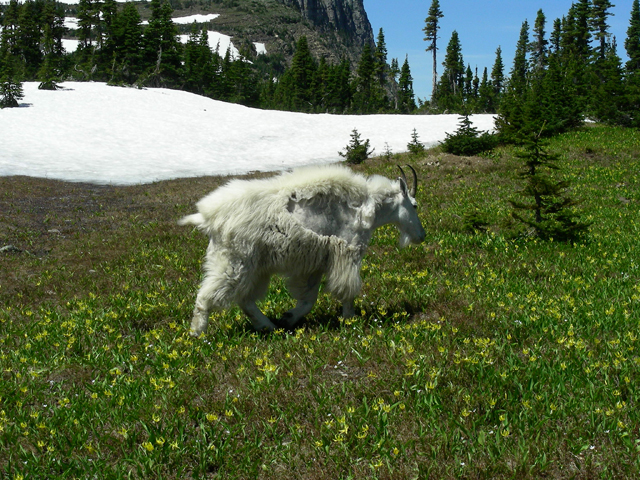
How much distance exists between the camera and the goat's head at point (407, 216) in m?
6.75

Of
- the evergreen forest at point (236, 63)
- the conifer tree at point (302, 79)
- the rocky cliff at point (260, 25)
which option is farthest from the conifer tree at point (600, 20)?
the rocky cliff at point (260, 25)

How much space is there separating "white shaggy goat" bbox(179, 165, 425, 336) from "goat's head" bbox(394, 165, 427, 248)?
36cm

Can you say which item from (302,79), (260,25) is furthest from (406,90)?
(260,25)

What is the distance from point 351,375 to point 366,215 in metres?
2.25

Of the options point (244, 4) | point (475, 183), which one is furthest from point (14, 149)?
point (244, 4)

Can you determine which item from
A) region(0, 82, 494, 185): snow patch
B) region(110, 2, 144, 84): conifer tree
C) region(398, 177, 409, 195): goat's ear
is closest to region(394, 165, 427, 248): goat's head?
region(398, 177, 409, 195): goat's ear

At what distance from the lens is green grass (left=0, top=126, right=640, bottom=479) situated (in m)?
3.28

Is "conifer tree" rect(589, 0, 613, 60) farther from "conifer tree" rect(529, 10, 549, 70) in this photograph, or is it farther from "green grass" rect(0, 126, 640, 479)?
"green grass" rect(0, 126, 640, 479)

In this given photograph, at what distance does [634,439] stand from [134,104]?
141 feet

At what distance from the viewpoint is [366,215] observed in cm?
616

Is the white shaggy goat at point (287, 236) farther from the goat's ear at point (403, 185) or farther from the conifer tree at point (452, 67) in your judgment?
the conifer tree at point (452, 67)

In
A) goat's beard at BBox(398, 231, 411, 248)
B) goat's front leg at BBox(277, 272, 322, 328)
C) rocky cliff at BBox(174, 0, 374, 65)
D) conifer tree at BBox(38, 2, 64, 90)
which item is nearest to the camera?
goat's front leg at BBox(277, 272, 322, 328)

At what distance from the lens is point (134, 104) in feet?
135

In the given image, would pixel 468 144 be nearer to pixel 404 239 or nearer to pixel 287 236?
pixel 404 239
